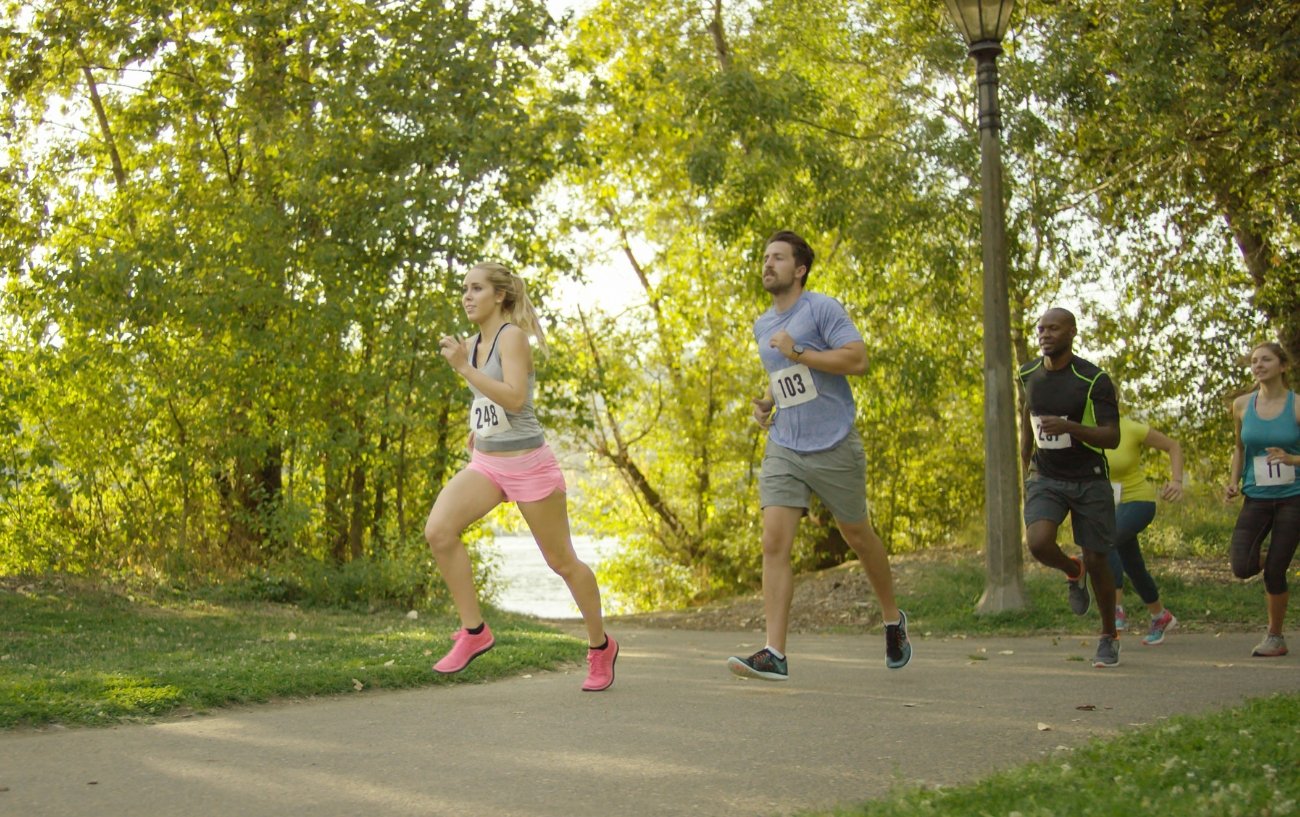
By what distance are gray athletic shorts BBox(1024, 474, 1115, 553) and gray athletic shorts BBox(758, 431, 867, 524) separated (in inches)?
57.0

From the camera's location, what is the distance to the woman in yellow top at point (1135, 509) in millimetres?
9688

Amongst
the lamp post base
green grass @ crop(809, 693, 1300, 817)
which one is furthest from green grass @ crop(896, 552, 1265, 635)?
green grass @ crop(809, 693, 1300, 817)

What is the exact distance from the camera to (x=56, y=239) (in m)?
17.2

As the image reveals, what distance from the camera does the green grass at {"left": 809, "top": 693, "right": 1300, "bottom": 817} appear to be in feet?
13.0

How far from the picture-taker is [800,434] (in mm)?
7355

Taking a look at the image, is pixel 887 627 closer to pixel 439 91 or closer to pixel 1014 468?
pixel 1014 468

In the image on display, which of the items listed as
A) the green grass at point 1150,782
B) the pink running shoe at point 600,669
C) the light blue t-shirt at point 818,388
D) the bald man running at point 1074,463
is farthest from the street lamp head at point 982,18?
the green grass at point 1150,782

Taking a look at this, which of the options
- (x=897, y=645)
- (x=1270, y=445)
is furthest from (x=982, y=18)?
(x=897, y=645)

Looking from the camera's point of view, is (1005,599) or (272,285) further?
(272,285)

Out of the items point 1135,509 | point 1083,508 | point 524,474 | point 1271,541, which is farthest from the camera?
point 1135,509

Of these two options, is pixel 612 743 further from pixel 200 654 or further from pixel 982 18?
pixel 982 18

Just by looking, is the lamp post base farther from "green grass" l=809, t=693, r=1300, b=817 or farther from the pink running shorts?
"green grass" l=809, t=693, r=1300, b=817

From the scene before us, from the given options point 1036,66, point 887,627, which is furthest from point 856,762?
point 1036,66

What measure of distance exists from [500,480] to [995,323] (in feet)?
18.2
